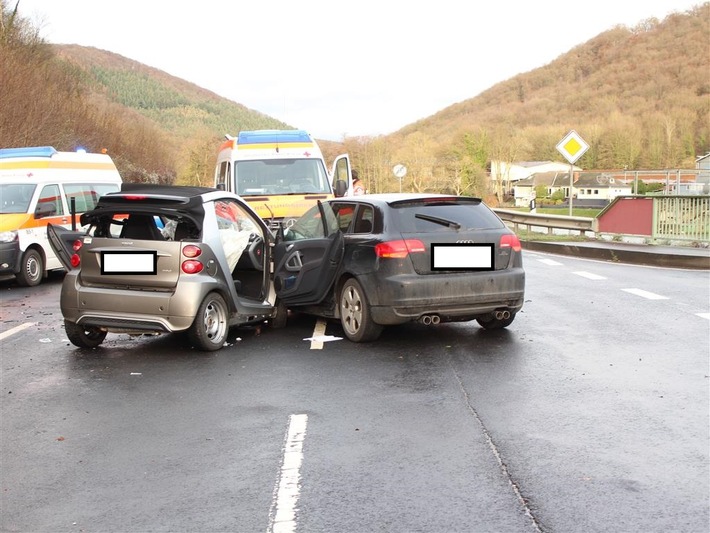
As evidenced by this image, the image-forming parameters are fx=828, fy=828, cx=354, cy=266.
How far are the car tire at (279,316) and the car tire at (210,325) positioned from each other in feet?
3.68

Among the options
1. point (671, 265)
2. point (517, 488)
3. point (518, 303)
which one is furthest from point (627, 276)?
point (517, 488)

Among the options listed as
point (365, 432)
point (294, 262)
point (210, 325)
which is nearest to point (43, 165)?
point (294, 262)

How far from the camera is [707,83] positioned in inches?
5094

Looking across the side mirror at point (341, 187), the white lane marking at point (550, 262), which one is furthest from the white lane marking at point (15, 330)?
the white lane marking at point (550, 262)

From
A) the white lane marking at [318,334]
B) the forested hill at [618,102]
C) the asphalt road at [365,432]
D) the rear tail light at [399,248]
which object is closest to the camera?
the asphalt road at [365,432]

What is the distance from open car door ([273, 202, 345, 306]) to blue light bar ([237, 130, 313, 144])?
7.30m

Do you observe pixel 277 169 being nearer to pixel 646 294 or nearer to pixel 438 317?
pixel 646 294

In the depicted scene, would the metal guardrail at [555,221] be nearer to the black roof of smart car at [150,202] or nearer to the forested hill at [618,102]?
the black roof of smart car at [150,202]

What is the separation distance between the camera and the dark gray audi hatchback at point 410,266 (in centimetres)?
838

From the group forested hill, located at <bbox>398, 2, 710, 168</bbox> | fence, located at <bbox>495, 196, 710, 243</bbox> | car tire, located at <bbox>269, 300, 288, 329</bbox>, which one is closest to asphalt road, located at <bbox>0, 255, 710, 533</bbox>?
car tire, located at <bbox>269, 300, 288, 329</bbox>

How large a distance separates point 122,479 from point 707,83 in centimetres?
14007

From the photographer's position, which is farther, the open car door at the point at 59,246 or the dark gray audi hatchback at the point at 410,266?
the open car door at the point at 59,246

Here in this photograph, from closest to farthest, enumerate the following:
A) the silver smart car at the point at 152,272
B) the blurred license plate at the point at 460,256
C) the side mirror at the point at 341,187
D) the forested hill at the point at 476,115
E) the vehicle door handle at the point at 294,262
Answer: the silver smart car at the point at 152,272 < the blurred license plate at the point at 460,256 < the vehicle door handle at the point at 294,262 < the side mirror at the point at 341,187 < the forested hill at the point at 476,115

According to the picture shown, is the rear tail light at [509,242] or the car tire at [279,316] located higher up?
the rear tail light at [509,242]
